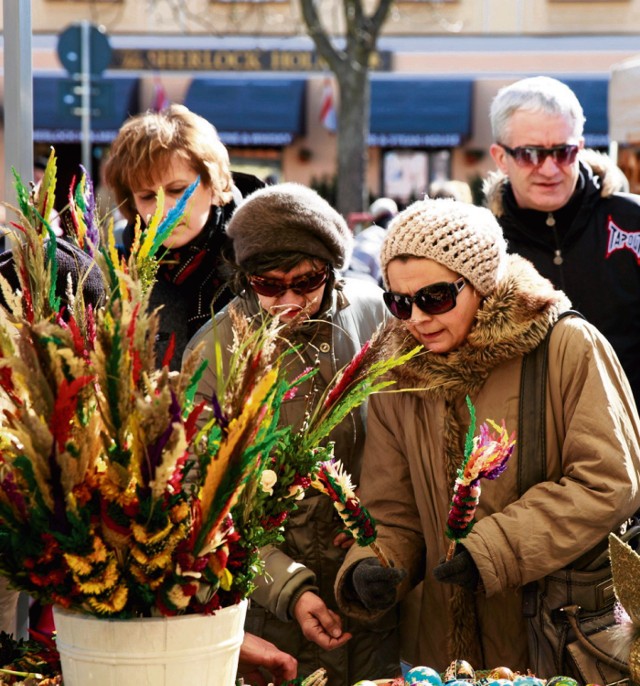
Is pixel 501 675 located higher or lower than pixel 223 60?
lower

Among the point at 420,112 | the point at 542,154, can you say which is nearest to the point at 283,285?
the point at 542,154

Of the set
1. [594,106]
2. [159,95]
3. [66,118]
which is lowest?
[66,118]

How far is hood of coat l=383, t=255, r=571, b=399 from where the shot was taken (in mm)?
2406

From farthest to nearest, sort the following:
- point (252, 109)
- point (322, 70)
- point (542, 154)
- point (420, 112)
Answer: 1. point (322, 70)
2. point (252, 109)
3. point (420, 112)
4. point (542, 154)

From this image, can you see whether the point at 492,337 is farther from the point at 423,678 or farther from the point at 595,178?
the point at 595,178

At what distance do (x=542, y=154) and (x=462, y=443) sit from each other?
1216 mm

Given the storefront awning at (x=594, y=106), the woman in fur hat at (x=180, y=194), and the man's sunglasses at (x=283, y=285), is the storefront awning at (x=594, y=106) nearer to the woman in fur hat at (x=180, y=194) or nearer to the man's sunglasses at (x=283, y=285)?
the woman in fur hat at (x=180, y=194)

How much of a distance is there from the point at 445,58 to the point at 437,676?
1729cm

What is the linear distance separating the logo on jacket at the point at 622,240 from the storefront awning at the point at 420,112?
1460cm

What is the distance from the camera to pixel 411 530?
256cm

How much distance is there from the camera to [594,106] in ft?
55.7

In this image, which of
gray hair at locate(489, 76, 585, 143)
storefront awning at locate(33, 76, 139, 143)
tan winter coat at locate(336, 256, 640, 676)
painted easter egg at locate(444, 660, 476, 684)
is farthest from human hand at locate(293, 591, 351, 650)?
storefront awning at locate(33, 76, 139, 143)

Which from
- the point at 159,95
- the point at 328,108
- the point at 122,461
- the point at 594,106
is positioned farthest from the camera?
the point at 159,95

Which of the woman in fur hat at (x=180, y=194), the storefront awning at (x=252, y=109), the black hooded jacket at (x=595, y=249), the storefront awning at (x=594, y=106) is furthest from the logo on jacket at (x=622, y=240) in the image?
the storefront awning at (x=252, y=109)
